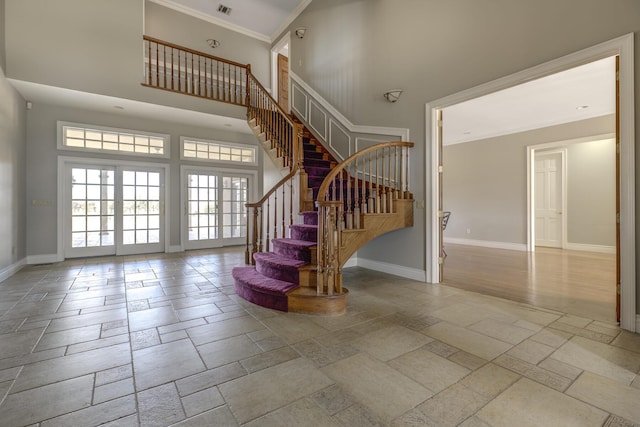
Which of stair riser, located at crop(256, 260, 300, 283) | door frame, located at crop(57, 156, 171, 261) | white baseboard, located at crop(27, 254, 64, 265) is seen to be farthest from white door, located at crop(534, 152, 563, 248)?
white baseboard, located at crop(27, 254, 64, 265)

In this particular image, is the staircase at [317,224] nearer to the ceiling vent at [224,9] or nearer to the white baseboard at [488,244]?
the ceiling vent at [224,9]

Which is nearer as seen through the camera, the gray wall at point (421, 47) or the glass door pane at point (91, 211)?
the gray wall at point (421, 47)

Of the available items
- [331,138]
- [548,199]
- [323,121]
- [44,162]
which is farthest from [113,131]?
[548,199]

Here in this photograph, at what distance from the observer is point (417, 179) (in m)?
4.18

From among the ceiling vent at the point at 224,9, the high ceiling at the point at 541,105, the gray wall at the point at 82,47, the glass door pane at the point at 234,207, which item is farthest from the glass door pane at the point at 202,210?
the high ceiling at the point at 541,105

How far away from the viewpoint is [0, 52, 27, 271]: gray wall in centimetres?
430

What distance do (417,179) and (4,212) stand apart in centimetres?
607

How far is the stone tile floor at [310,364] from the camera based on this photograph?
149cm

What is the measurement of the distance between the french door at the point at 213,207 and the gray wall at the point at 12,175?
2695 mm

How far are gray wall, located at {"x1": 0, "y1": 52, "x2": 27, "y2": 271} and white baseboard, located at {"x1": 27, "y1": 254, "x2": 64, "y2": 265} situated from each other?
0.53ft

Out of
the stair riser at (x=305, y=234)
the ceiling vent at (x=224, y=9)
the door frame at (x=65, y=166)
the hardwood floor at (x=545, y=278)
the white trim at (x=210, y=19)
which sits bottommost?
the hardwood floor at (x=545, y=278)

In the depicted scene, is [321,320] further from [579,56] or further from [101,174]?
[101,174]

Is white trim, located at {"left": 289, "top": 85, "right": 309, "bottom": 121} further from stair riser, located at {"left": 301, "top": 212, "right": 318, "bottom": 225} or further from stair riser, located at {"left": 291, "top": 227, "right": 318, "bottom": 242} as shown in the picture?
stair riser, located at {"left": 291, "top": 227, "right": 318, "bottom": 242}

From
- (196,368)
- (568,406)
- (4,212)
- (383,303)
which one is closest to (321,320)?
(383,303)
